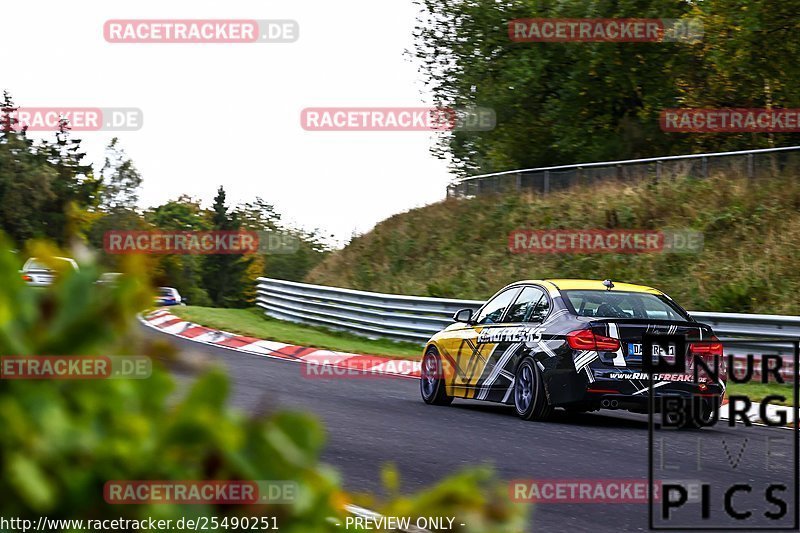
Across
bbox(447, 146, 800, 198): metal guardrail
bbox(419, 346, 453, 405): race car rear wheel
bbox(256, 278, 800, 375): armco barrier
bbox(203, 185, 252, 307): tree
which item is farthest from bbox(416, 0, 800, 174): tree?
bbox(203, 185, 252, 307): tree

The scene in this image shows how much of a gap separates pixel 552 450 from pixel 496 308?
3.42 m

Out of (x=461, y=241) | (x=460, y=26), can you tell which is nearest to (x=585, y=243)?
(x=461, y=241)

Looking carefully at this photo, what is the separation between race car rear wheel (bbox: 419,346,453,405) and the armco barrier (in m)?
4.29

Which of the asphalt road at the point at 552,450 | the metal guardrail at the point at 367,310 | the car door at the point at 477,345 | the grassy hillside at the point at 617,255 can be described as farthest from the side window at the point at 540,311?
the grassy hillside at the point at 617,255

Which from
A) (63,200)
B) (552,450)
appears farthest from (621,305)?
(63,200)

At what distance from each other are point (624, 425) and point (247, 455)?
1079 cm

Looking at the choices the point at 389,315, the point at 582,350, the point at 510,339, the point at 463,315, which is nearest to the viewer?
the point at 582,350

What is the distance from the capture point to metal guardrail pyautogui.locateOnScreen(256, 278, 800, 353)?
1589 centimetres

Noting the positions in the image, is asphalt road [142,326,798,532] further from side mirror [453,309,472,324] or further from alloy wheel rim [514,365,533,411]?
side mirror [453,309,472,324]

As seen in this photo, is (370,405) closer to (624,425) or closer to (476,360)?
(476,360)

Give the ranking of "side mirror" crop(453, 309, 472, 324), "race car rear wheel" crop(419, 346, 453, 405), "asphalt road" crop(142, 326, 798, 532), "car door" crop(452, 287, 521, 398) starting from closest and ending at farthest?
"asphalt road" crop(142, 326, 798, 532)
"car door" crop(452, 287, 521, 398)
"side mirror" crop(453, 309, 472, 324)
"race car rear wheel" crop(419, 346, 453, 405)

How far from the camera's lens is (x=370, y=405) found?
12.9 meters

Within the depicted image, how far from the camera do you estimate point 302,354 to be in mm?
20609

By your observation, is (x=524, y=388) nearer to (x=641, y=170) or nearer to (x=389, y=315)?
(x=389, y=315)
